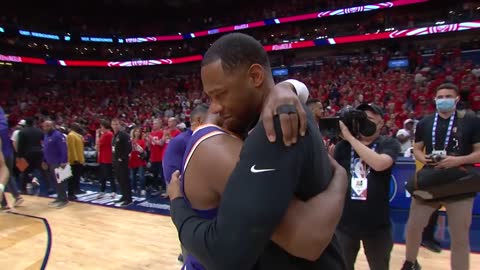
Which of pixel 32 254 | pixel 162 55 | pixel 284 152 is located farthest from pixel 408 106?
pixel 162 55

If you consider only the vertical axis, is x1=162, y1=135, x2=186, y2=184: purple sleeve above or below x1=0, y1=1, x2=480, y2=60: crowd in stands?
below

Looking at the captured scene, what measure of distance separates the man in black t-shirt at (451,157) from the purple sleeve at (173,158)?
185cm

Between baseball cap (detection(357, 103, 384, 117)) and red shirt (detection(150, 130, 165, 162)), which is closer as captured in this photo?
baseball cap (detection(357, 103, 384, 117))

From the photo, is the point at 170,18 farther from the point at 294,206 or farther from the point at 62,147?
the point at 294,206

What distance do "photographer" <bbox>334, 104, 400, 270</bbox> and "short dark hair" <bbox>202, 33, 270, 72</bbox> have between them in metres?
1.54

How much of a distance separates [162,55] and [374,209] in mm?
24723

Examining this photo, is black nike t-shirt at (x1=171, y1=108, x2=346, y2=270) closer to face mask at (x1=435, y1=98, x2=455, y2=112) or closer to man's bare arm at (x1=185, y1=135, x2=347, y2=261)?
man's bare arm at (x1=185, y1=135, x2=347, y2=261)

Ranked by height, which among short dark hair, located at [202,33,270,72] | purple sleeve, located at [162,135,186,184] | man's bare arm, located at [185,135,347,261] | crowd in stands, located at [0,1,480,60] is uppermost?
crowd in stands, located at [0,1,480,60]

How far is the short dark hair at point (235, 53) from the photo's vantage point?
0.95m

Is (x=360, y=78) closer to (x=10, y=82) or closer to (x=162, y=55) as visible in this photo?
(x=162, y=55)

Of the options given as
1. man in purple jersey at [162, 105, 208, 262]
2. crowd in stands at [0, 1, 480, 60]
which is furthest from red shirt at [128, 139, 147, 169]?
crowd in stands at [0, 1, 480, 60]

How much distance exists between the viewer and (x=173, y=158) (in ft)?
9.71

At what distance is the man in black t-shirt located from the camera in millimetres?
2773

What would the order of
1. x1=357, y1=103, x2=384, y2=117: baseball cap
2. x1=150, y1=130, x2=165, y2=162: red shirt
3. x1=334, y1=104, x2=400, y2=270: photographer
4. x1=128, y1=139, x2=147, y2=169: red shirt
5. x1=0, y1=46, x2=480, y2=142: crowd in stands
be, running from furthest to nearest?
x1=0, y1=46, x2=480, y2=142: crowd in stands, x1=128, y1=139, x2=147, y2=169: red shirt, x1=150, y1=130, x2=165, y2=162: red shirt, x1=357, y1=103, x2=384, y2=117: baseball cap, x1=334, y1=104, x2=400, y2=270: photographer
